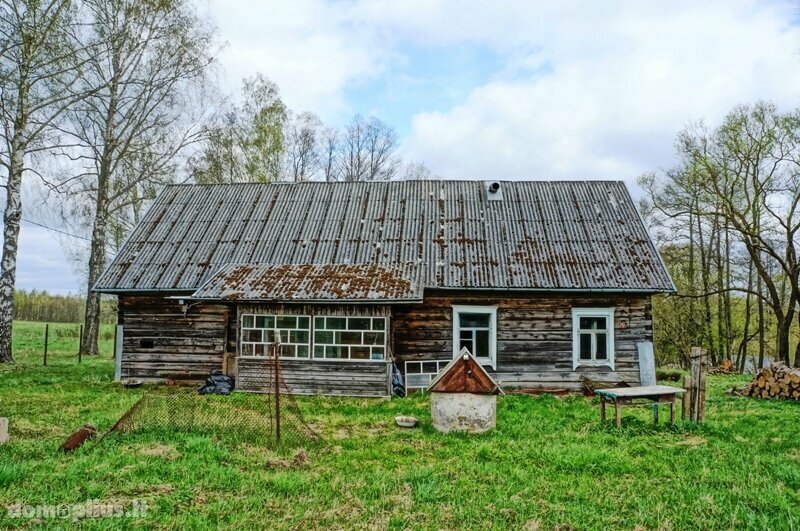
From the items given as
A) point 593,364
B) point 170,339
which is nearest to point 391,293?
point 593,364

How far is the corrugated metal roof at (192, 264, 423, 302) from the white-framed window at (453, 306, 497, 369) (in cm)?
162

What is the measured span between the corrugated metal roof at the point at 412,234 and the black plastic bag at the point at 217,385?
8.50ft

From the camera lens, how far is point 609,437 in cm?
859

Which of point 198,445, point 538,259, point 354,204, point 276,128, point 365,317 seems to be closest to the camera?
point 198,445

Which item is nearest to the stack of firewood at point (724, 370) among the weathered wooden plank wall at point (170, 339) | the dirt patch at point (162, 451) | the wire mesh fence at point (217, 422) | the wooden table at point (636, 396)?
the wooden table at point (636, 396)

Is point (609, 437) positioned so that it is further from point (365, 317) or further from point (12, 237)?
point (12, 237)

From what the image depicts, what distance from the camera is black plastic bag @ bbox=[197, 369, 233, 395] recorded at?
43.9ft

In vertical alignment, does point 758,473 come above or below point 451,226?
below

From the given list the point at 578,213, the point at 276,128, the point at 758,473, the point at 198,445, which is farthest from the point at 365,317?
the point at 276,128

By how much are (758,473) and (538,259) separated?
8594 millimetres

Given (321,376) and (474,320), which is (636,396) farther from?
(321,376)

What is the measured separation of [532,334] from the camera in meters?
14.2

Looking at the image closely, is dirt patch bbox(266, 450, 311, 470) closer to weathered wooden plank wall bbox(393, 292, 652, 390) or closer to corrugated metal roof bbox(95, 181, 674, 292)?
weathered wooden plank wall bbox(393, 292, 652, 390)

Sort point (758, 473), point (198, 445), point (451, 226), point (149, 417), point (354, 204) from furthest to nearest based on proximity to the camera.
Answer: point (354, 204) < point (451, 226) < point (149, 417) < point (198, 445) < point (758, 473)
